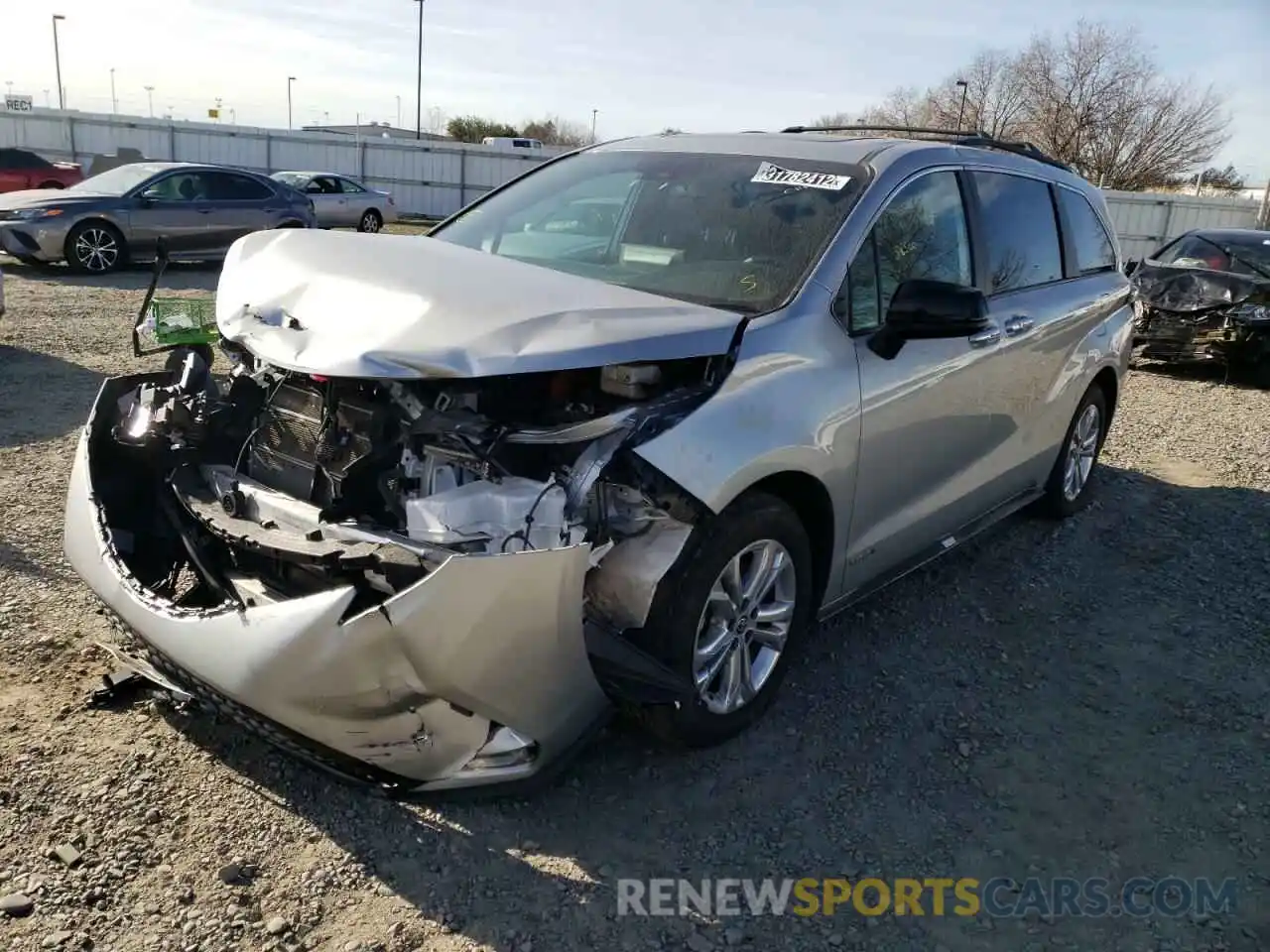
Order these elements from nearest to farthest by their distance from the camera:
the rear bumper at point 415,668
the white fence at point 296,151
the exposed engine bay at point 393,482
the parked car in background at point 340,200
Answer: the rear bumper at point 415,668
the exposed engine bay at point 393,482
the parked car in background at point 340,200
the white fence at point 296,151

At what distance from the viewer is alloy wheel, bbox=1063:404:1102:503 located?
5.60 m

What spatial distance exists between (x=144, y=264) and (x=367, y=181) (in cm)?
1651

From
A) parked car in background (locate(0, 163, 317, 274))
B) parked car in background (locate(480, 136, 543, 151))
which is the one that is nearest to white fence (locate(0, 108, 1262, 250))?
parked car in background (locate(480, 136, 543, 151))

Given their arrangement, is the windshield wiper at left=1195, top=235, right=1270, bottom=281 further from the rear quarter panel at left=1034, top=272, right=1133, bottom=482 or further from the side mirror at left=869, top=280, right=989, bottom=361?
the side mirror at left=869, top=280, right=989, bottom=361

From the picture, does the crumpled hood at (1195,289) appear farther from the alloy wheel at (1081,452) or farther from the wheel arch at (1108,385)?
the alloy wheel at (1081,452)

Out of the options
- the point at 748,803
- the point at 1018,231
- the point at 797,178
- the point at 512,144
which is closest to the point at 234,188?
the point at 1018,231

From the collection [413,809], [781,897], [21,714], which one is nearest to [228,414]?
[21,714]

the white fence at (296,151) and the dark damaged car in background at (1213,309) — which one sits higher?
the dark damaged car in background at (1213,309)

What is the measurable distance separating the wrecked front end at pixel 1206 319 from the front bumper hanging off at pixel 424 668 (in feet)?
29.6

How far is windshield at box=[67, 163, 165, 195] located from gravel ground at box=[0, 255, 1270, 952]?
409 inches

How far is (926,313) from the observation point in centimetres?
339

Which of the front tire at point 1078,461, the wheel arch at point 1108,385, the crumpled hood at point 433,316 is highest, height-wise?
the crumpled hood at point 433,316

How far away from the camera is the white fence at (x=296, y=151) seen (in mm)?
27859

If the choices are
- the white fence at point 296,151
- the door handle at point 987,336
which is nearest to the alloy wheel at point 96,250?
the door handle at point 987,336
